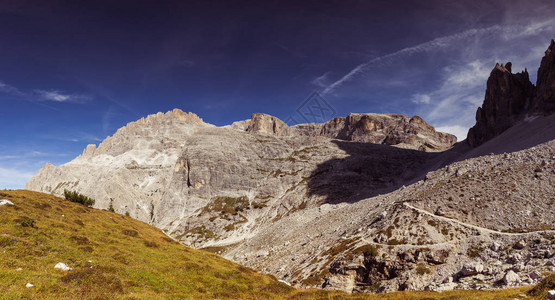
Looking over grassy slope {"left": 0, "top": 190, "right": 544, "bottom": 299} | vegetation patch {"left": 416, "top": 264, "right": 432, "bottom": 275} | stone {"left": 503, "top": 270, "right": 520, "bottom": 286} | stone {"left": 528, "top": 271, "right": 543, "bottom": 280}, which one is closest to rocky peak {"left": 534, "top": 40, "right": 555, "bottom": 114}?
vegetation patch {"left": 416, "top": 264, "right": 432, "bottom": 275}

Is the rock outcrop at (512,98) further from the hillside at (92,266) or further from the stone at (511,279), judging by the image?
the hillside at (92,266)

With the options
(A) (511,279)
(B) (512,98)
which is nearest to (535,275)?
(A) (511,279)

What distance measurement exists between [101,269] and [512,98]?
234 m

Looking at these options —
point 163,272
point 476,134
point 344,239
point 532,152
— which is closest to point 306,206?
point 344,239

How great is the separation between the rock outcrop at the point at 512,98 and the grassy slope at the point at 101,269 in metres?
185

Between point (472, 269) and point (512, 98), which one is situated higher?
point (512, 98)

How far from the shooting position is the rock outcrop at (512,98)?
148m

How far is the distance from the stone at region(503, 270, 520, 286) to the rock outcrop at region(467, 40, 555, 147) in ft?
532

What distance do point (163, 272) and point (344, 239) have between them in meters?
48.9

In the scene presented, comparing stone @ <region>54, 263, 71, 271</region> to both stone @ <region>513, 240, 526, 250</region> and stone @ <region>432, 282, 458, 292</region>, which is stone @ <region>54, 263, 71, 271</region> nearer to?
stone @ <region>432, 282, 458, 292</region>

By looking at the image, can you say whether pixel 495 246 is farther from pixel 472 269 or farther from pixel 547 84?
pixel 547 84

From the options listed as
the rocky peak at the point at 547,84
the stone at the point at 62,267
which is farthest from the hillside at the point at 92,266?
the rocky peak at the point at 547,84

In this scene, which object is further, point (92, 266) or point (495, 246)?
point (495, 246)

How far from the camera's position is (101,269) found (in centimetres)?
2542
